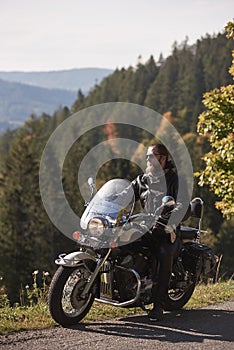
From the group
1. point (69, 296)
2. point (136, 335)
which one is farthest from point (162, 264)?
point (69, 296)

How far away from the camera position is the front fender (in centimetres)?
673

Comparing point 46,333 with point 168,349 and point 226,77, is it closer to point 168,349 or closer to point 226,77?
point 168,349

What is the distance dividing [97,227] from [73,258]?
416 millimetres

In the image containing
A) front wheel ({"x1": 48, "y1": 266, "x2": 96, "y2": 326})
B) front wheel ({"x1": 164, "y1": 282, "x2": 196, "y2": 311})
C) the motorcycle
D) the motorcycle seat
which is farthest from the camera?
the motorcycle seat

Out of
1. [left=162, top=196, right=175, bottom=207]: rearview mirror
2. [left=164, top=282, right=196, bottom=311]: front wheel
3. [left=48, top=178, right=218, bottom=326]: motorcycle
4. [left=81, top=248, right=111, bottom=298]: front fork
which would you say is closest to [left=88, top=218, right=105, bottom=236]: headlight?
[left=48, top=178, right=218, bottom=326]: motorcycle

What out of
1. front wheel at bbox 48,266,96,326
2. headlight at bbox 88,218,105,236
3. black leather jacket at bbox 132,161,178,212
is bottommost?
front wheel at bbox 48,266,96,326

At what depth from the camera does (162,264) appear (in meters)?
7.35

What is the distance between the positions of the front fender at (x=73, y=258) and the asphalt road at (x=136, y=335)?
2.24ft

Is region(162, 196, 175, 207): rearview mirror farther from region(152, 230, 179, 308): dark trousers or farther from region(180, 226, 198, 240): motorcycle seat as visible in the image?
region(180, 226, 198, 240): motorcycle seat

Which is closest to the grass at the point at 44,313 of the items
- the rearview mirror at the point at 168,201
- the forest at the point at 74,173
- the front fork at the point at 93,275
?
the front fork at the point at 93,275

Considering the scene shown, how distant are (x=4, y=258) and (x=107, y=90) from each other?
115 m

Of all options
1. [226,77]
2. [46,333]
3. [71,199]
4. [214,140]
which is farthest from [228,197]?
[226,77]

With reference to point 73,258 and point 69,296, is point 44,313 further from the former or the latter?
point 73,258

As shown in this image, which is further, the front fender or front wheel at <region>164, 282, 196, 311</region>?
front wheel at <region>164, 282, 196, 311</region>
